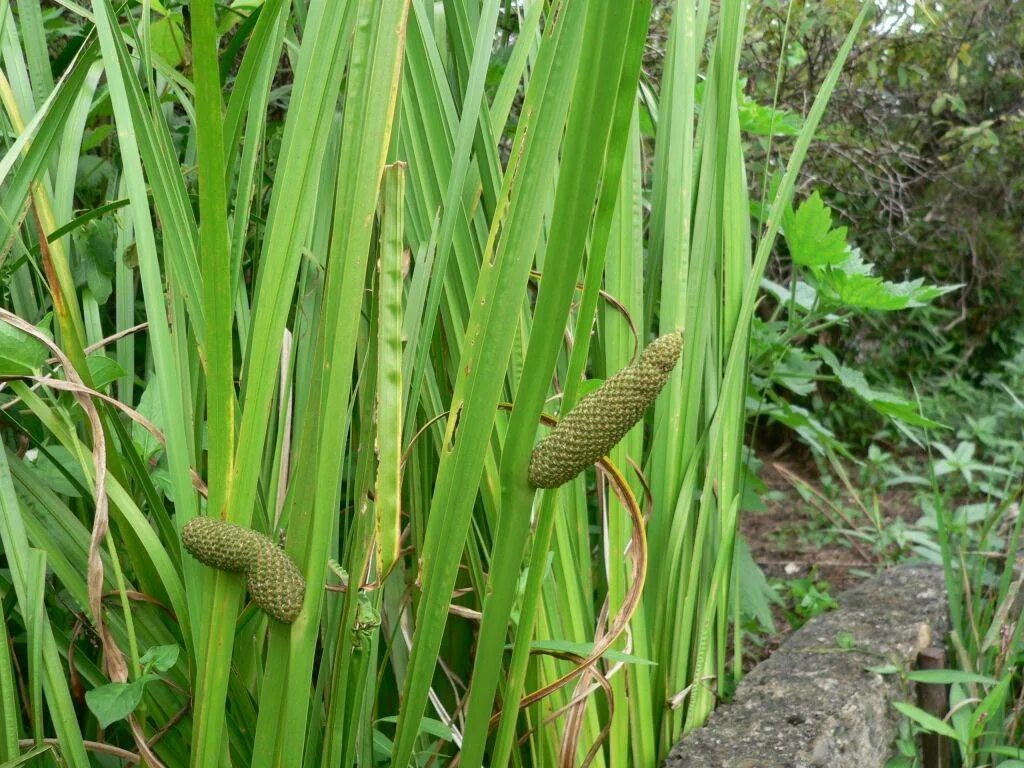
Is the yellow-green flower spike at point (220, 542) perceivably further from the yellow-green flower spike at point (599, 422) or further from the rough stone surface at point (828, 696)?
the rough stone surface at point (828, 696)

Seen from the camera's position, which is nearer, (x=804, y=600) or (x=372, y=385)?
(x=372, y=385)

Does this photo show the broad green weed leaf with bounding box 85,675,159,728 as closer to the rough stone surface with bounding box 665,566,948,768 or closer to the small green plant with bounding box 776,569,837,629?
the rough stone surface with bounding box 665,566,948,768

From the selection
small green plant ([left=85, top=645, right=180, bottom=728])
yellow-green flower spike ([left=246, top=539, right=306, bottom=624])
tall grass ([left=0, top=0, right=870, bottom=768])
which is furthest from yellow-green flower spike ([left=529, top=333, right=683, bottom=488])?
Answer: small green plant ([left=85, top=645, right=180, bottom=728])

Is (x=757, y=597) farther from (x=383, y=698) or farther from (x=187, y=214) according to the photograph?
(x=187, y=214)

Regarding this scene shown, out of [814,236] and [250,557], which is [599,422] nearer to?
[250,557]

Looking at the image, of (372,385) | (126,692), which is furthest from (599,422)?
(126,692)

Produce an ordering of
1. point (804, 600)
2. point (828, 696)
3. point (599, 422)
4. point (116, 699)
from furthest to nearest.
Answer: point (804, 600)
point (828, 696)
point (116, 699)
point (599, 422)
